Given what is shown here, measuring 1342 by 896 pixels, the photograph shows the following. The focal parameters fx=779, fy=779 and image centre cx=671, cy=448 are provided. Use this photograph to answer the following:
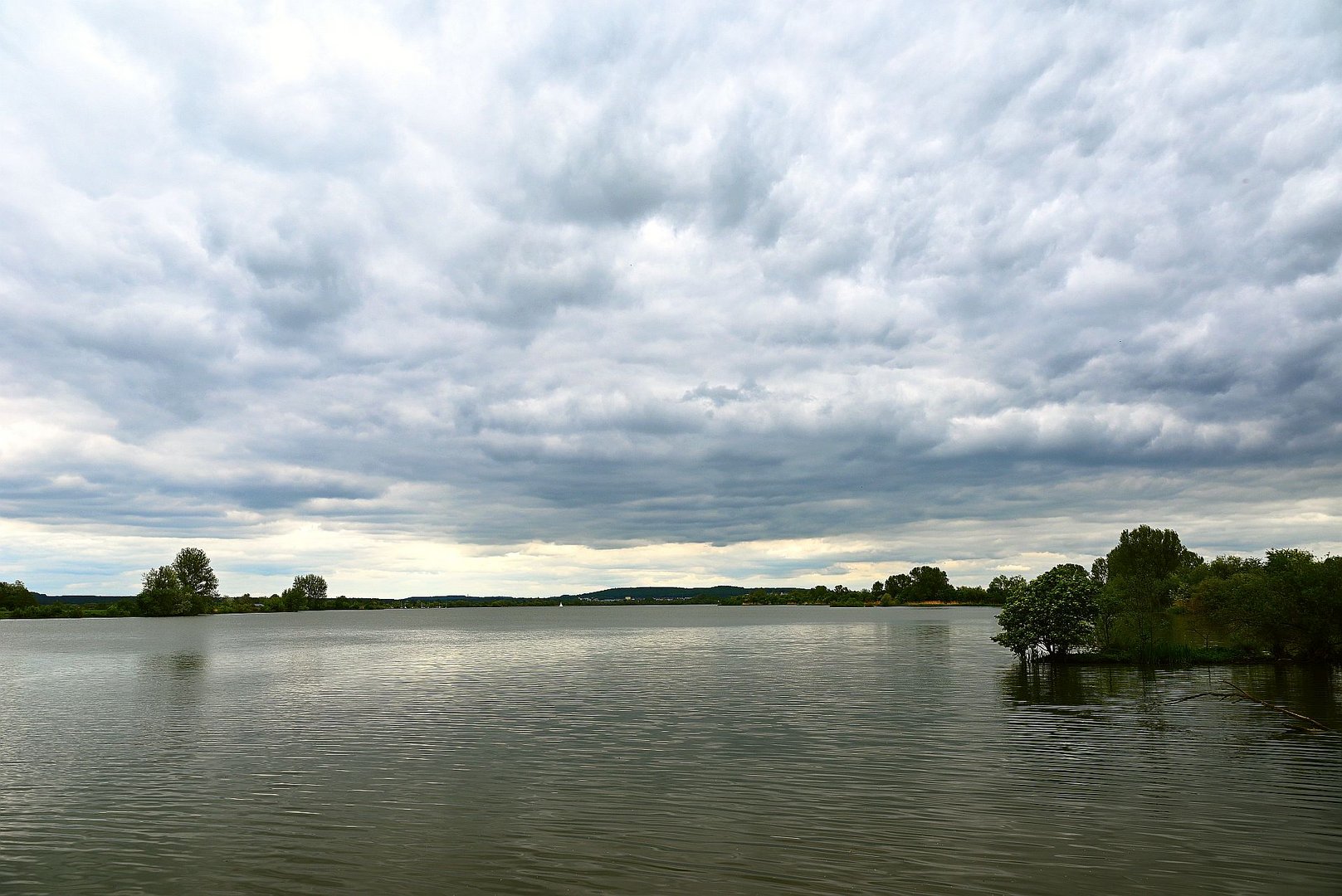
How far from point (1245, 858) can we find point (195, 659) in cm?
10170

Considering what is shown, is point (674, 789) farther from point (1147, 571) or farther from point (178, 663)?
point (1147, 571)

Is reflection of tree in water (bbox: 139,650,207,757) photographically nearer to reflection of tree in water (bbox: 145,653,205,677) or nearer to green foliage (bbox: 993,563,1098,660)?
reflection of tree in water (bbox: 145,653,205,677)

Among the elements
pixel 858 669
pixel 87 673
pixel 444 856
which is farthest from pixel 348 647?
pixel 444 856

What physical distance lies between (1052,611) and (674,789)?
178 feet

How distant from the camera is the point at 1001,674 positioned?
6856cm

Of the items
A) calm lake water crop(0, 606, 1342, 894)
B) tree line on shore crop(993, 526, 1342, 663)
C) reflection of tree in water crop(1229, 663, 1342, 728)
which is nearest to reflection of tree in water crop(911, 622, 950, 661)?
tree line on shore crop(993, 526, 1342, 663)

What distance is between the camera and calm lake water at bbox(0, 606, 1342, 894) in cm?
1973

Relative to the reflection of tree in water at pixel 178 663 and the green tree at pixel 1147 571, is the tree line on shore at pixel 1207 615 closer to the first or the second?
the green tree at pixel 1147 571

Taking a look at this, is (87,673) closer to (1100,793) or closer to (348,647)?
(348,647)

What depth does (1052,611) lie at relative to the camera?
70.2 meters

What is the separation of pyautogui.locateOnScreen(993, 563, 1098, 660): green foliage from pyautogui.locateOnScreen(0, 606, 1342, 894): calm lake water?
9578 mm

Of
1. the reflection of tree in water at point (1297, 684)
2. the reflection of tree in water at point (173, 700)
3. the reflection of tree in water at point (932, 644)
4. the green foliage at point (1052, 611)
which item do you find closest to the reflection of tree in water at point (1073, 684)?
the green foliage at point (1052, 611)

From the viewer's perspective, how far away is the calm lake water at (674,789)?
19734 mm

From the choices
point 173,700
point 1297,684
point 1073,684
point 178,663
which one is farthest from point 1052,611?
point 178,663
